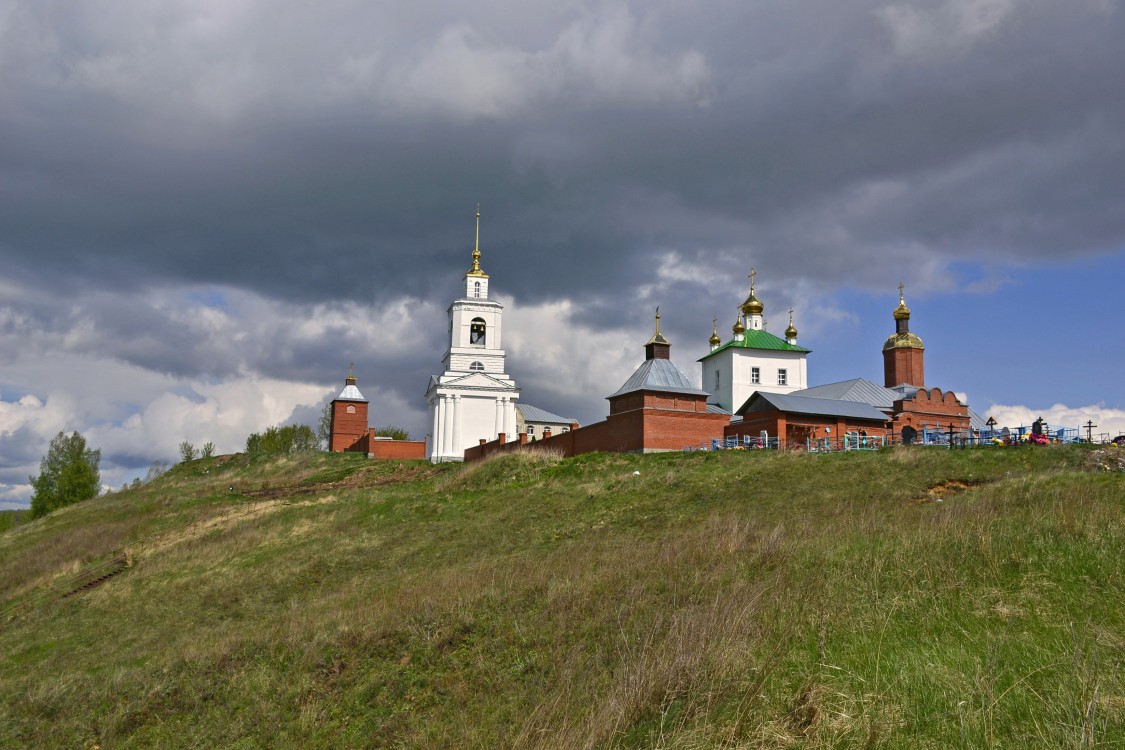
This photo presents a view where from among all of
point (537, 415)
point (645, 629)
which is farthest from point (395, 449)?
point (645, 629)

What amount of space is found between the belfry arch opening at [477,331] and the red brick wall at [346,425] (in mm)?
9578

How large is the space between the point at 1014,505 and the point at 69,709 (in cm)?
1250

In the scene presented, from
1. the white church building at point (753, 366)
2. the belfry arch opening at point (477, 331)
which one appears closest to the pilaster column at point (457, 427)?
the belfry arch opening at point (477, 331)

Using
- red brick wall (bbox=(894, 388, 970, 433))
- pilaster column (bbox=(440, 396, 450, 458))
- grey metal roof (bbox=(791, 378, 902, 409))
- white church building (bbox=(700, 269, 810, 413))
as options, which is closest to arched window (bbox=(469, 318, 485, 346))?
pilaster column (bbox=(440, 396, 450, 458))

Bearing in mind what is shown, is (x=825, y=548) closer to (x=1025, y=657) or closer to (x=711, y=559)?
(x=711, y=559)

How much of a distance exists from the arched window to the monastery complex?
66 millimetres

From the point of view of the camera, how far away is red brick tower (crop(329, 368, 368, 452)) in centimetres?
5638

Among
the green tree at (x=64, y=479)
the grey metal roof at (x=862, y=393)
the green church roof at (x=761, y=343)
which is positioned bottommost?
the green tree at (x=64, y=479)

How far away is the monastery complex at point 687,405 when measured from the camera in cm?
3136

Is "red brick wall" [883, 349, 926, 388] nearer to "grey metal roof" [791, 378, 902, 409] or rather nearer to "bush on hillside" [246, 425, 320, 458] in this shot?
"grey metal roof" [791, 378, 902, 409]

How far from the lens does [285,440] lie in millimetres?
70812

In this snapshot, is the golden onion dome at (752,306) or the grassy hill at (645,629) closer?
the grassy hill at (645,629)

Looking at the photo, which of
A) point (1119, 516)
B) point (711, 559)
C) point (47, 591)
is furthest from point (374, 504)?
point (1119, 516)

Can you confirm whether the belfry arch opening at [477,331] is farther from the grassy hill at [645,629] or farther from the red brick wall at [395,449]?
the grassy hill at [645,629]
